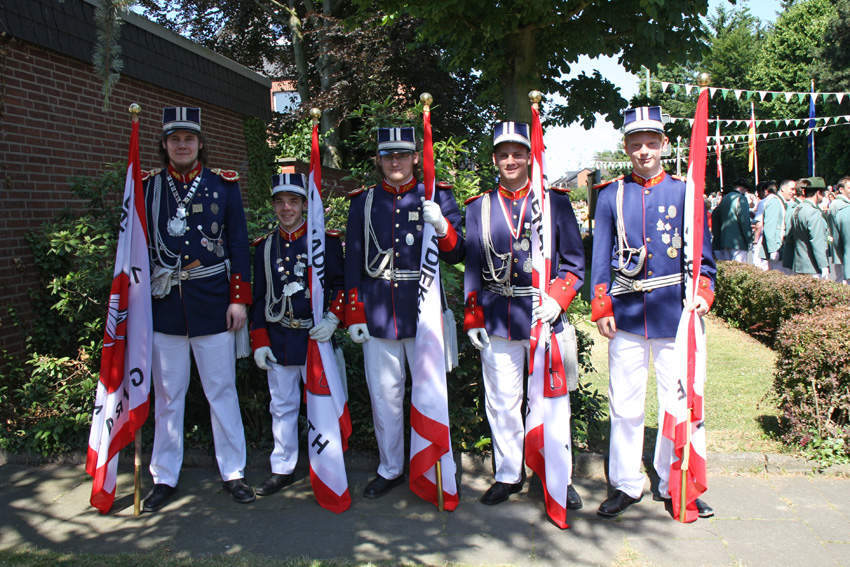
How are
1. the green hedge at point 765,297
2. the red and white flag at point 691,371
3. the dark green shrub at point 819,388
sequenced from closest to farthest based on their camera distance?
the red and white flag at point 691,371, the dark green shrub at point 819,388, the green hedge at point 765,297

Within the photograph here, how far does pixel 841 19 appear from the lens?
1062 inches

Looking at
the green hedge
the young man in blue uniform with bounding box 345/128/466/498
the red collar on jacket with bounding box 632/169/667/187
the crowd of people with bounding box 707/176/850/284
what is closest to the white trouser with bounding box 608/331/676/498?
the red collar on jacket with bounding box 632/169/667/187

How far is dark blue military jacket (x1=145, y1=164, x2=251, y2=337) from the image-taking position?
13.2 feet

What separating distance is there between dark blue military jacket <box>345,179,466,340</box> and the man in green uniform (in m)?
7.30

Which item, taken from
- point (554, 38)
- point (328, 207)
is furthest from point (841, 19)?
point (328, 207)

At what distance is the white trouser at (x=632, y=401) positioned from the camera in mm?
3768

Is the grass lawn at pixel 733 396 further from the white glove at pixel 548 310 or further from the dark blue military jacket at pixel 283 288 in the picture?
the dark blue military jacket at pixel 283 288

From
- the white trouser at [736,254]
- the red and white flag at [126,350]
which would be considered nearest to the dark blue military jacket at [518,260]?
the red and white flag at [126,350]

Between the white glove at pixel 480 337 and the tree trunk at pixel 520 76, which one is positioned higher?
the tree trunk at pixel 520 76

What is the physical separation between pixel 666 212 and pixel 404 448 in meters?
2.27

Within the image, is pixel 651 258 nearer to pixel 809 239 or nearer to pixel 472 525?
pixel 472 525

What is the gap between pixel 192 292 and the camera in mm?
3998

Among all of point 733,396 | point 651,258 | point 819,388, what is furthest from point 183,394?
point 733,396

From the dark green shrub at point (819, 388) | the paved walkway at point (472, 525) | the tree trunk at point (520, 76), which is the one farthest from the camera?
the tree trunk at point (520, 76)
